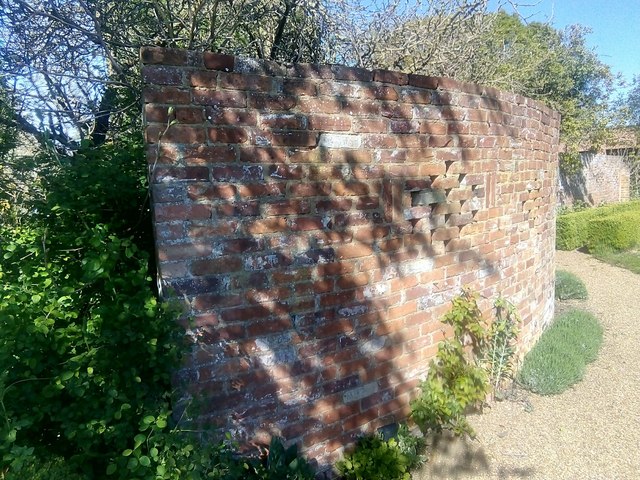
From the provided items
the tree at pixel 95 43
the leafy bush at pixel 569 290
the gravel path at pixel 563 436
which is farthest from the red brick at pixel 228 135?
the leafy bush at pixel 569 290

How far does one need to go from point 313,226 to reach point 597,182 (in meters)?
16.7

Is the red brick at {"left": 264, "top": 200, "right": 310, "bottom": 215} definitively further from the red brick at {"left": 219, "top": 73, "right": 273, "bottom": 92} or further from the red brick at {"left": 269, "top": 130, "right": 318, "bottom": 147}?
the red brick at {"left": 219, "top": 73, "right": 273, "bottom": 92}

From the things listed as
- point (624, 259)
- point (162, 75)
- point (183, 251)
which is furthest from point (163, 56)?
point (624, 259)

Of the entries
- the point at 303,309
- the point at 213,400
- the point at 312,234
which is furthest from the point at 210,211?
the point at 213,400

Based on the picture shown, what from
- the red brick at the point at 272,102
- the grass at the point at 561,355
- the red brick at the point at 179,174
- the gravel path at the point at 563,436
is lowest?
the gravel path at the point at 563,436

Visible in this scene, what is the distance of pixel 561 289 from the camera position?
19.8 ft

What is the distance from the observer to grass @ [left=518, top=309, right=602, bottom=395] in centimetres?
353

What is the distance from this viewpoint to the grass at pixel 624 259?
26.5 ft

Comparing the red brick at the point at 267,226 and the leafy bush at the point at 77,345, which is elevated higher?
the red brick at the point at 267,226

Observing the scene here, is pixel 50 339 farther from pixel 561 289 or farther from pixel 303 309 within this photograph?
pixel 561 289

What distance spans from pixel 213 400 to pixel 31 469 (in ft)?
2.48

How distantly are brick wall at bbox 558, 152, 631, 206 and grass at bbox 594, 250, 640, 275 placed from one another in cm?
504

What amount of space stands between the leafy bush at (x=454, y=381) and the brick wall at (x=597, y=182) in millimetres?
Answer: 12783

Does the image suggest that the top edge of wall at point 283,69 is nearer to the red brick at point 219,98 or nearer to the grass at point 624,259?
the red brick at point 219,98
